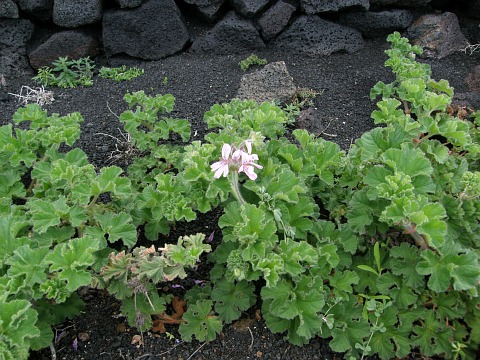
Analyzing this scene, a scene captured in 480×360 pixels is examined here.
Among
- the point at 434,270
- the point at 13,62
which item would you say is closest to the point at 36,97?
the point at 13,62

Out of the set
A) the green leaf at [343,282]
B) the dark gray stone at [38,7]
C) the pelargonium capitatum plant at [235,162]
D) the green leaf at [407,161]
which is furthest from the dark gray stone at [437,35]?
the dark gray stone at [38,7]

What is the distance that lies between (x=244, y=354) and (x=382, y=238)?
97 cm

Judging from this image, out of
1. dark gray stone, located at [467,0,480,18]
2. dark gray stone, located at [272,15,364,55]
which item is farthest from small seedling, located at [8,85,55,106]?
dark gray stone, located at [467,0,480,18]

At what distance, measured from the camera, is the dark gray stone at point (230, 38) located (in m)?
5.11

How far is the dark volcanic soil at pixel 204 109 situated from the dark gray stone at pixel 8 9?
625 mm

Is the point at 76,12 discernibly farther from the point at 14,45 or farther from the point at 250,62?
the point at 250,62

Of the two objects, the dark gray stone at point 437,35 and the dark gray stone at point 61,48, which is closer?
the dark gray stone at point 61,48

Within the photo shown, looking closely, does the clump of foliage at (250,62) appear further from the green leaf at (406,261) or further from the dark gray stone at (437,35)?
the green leaf at (406,261)

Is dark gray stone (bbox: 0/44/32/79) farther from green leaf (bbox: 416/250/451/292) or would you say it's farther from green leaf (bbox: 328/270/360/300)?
green leaf (bbox: 416/250/451/292)

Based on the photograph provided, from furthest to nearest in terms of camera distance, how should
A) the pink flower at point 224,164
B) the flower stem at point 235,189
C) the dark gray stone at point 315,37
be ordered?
the dark gray stone at point 315,37, the flower stem at point 235,189, the pink flower at point 224,164

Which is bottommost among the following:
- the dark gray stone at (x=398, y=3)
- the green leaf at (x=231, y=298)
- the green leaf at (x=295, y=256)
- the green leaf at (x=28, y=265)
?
the green leaf at (x=231, y=298)

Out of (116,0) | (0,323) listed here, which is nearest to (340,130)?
(116,0)

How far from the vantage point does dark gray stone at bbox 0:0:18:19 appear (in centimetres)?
483

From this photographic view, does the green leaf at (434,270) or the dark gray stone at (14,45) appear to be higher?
the green leaf at (434,270)
